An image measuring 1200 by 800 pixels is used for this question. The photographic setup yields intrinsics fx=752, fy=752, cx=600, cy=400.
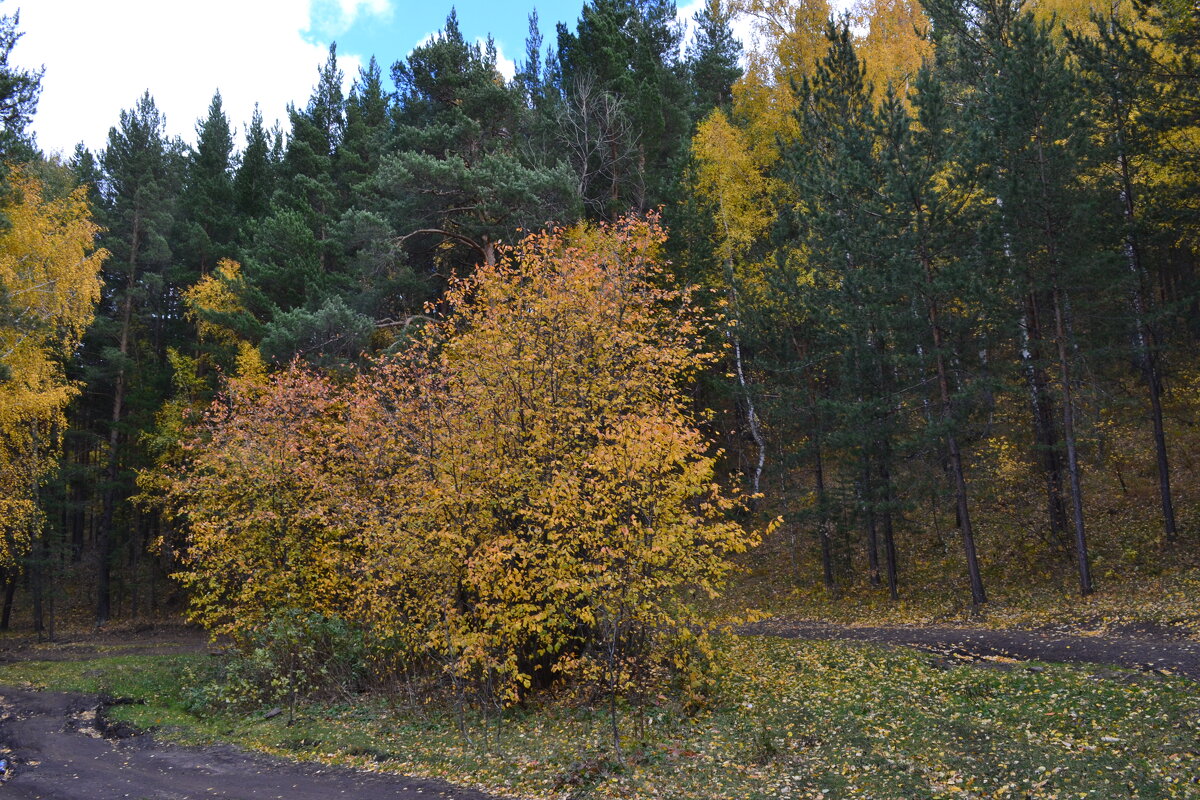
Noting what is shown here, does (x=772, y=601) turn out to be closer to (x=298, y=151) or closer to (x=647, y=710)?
(x=647, y=710)

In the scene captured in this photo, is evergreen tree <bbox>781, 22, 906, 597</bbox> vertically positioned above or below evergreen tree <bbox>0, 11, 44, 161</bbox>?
below

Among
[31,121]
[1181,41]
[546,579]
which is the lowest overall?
[546,579]

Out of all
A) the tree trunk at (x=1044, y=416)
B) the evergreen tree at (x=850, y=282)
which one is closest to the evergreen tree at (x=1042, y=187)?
the tree trunk at (x=1044, y=416)

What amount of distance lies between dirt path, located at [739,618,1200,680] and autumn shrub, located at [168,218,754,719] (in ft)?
18.0

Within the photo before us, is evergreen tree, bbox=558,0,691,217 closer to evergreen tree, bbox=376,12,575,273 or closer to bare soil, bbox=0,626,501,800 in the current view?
evergreen tree, bbox=376,12,575,273

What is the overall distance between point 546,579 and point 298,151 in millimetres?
A: 33592

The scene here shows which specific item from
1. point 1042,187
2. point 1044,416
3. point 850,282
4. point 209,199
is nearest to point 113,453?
point 209,199

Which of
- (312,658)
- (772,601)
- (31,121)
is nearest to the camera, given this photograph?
(312,658)

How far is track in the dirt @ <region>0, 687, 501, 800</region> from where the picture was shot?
993cm

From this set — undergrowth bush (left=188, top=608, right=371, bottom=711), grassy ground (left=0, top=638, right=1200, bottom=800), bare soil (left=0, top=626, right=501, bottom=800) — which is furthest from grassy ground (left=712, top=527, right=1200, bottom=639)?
undergrowth bush (left=188, top=608, right=371, bottom=711)

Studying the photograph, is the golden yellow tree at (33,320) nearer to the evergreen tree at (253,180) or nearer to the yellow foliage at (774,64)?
the evergreen tree at (253,180)

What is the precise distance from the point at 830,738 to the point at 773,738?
750 mm

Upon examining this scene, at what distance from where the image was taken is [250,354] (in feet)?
92.9

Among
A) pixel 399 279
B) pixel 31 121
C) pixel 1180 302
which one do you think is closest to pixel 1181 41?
pixel 1180 302
